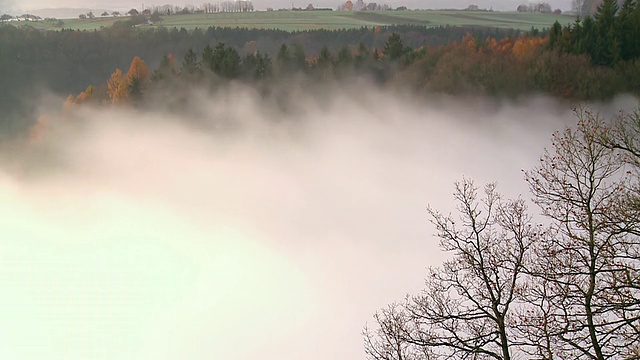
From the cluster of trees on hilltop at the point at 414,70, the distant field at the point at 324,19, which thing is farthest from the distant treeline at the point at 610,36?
the distant field at the point at 324,19

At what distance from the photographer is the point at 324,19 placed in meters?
70.6

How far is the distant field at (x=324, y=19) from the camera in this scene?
218 ft

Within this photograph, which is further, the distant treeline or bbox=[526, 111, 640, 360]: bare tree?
the distant treeline

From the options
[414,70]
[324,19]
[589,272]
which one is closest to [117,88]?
[324,19]

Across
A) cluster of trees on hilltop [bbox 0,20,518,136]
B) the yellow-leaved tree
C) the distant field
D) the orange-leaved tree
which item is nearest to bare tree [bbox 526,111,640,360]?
the yellow-leaved tree

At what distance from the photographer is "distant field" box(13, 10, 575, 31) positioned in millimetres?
66375

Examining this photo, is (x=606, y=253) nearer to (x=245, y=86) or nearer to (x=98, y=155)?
(x=245, y=86)

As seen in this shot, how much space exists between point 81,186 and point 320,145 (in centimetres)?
2612

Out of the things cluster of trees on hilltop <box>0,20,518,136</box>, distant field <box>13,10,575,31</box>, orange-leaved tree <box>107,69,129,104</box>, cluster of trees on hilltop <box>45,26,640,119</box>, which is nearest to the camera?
cluster of trees on hilltop <box>45,26,640,119</box>

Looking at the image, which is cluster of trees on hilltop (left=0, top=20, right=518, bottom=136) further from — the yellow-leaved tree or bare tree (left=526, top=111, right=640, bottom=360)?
bare tree (left=526, top=111, right=640, bottom=360)

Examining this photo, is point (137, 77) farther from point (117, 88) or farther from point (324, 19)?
point (324, 19)

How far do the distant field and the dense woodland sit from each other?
8.14ft

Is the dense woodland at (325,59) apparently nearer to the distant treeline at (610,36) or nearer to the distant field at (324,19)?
the distant treeline at (610,36)

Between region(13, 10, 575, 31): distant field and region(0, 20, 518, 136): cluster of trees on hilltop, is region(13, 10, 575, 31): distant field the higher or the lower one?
the higher one
